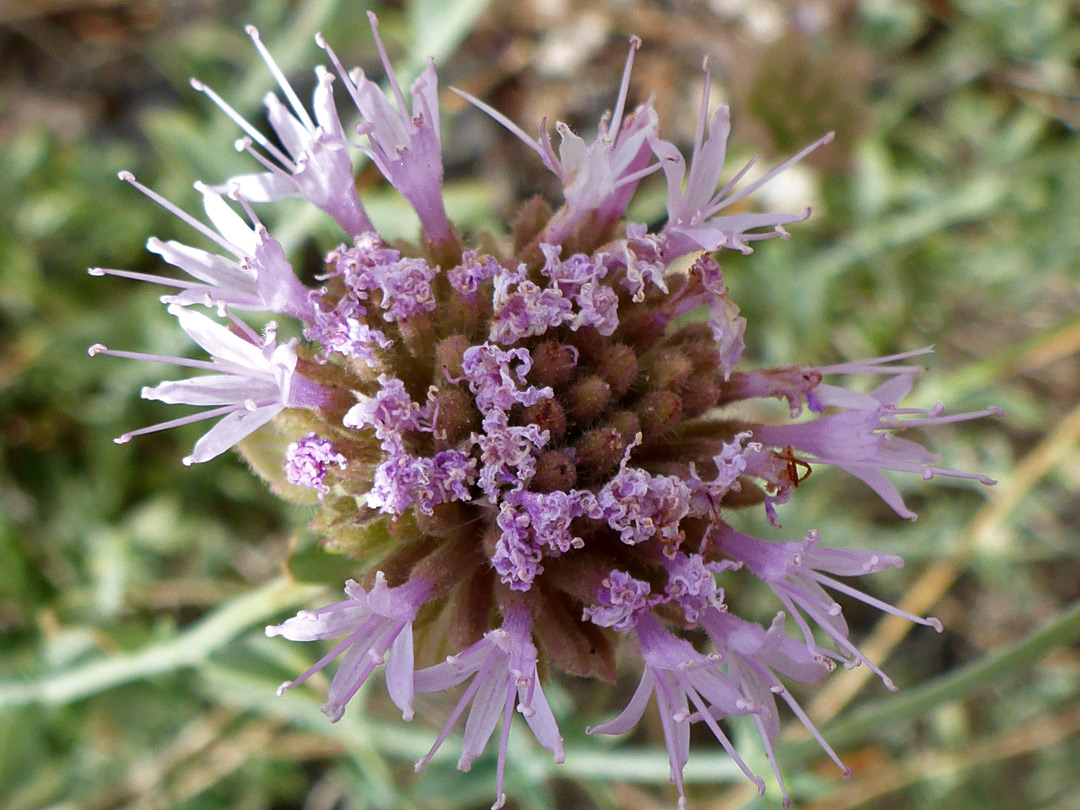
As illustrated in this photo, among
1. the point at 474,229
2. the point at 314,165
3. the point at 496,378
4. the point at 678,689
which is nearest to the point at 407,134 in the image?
the point at 314,165

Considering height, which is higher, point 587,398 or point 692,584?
point 587,398

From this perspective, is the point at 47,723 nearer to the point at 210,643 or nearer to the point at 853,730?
the point at 210,643

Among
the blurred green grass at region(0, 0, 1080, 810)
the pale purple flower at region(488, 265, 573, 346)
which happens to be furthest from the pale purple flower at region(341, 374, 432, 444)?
the blurred green grass at region(0, 0, 1080, 810)

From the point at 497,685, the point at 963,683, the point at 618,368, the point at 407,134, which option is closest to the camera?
the point at 497,685

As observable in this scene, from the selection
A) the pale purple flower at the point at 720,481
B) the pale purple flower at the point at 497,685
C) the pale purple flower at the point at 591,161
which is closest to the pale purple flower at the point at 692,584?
the pale purple flower at the point at 720,481

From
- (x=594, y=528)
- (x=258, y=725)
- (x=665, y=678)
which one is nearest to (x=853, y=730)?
(x=665, y=678)

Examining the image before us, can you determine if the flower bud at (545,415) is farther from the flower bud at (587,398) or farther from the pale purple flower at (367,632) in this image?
the pale purple flower at (367,632)

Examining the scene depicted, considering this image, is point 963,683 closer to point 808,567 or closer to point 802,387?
point 808,567
